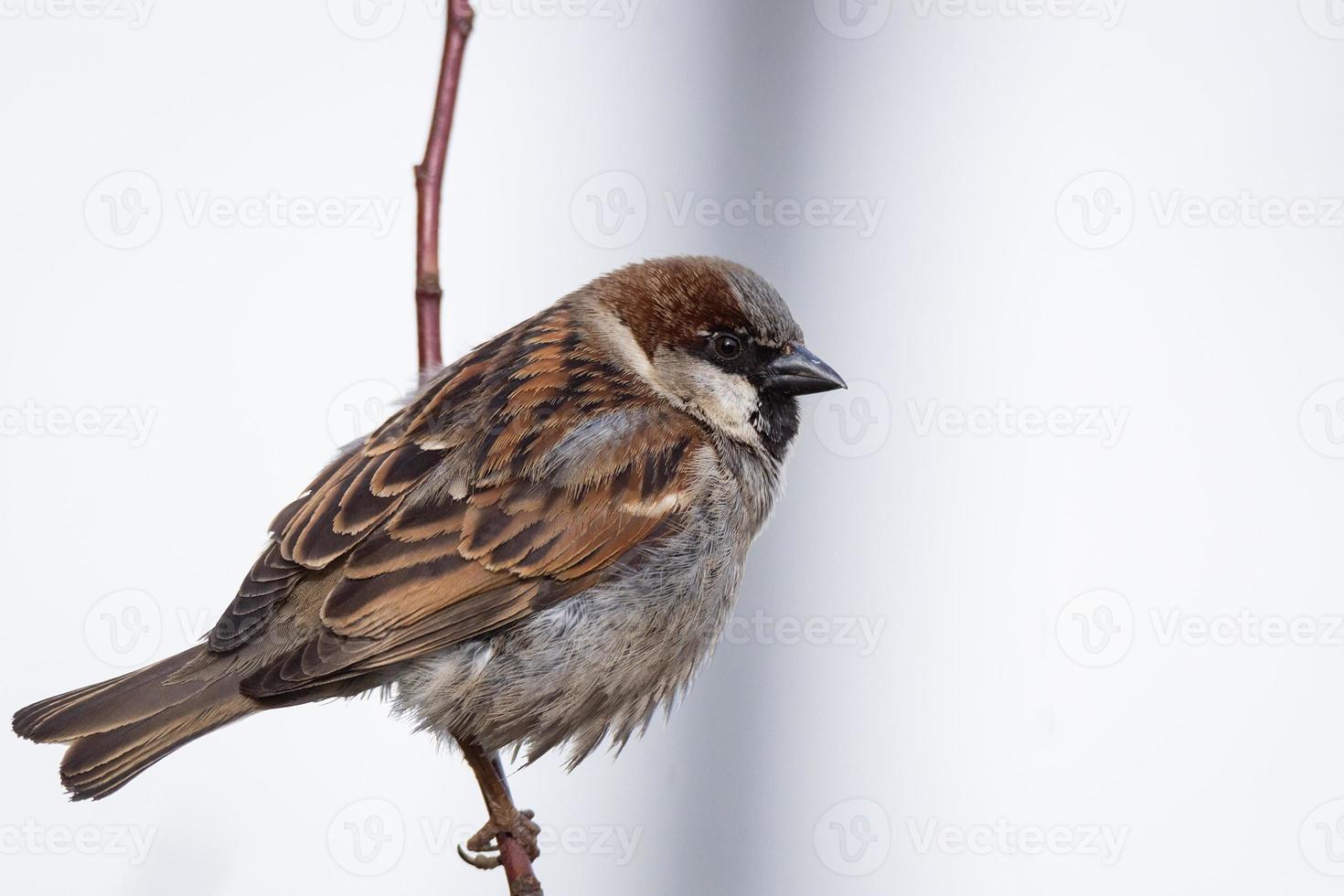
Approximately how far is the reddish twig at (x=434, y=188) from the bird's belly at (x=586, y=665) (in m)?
0.67

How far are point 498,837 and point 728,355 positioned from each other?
132 centimetres

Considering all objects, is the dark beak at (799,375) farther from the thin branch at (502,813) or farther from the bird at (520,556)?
the thin branch at (502,813)

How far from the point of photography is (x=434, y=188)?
8.73 ft

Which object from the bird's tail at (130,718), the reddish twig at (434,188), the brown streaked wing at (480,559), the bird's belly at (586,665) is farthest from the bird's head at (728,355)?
the bird's tail at (130,718)

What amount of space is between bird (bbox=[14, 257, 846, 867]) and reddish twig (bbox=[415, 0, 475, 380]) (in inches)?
11.5

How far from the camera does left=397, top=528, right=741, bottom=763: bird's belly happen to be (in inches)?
113

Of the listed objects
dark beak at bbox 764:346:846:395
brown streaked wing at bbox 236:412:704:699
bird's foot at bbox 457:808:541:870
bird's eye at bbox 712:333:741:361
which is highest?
bird's eye at bbox 712:333:741:361

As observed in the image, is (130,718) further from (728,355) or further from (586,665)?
(728,355)

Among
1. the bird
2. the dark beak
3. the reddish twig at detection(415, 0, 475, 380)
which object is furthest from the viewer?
the dark beak

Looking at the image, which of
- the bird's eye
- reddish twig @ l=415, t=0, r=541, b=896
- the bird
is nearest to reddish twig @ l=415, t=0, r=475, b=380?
reddish twig @ l=415, t=0, r=541, b=896

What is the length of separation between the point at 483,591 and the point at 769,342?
99 centimetres

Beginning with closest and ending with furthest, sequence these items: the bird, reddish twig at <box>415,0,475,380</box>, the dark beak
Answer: reddish twig at <box>415,0,475,380</box> → the bird → the dark beak

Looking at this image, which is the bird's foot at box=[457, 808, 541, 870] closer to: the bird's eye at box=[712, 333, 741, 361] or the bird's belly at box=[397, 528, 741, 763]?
the bird's belly at box=[397, 528, 741, 763]

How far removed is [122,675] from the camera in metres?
2.88
